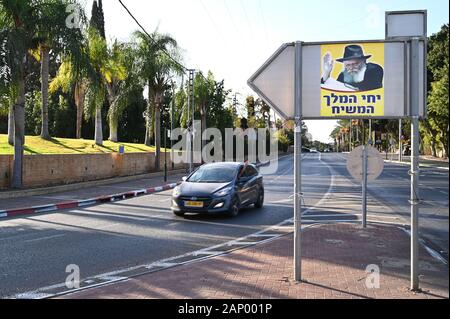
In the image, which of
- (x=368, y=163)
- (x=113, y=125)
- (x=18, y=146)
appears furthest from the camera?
(x=113, y=125)

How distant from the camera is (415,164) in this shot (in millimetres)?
5625

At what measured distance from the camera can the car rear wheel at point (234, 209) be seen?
42.5 ft

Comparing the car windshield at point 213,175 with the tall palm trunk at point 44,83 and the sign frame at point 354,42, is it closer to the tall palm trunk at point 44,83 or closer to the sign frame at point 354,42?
the sign frame at point 354,42

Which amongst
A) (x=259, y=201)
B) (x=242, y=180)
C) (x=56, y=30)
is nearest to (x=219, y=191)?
(x=242, y=180)

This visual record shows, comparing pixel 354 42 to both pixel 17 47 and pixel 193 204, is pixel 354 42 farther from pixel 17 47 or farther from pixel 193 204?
pixel 17 47

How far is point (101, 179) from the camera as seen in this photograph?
82.0 ft

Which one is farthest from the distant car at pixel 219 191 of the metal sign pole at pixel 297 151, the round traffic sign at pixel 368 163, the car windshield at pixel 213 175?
the metal sign pole at pixel 297 151

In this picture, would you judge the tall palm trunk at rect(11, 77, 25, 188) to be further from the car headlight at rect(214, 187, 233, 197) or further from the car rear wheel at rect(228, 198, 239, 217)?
the car rear wheel at rect(228, 198, 239, 217)

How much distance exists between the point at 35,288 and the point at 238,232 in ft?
17.0

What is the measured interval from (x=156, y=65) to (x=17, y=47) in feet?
46.7

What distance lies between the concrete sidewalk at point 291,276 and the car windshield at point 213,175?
4.81 metres
